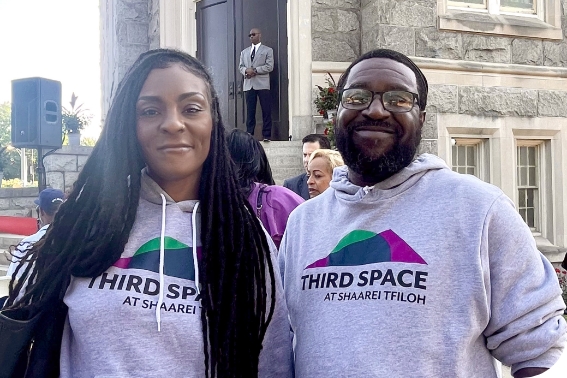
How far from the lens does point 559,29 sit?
370 inches

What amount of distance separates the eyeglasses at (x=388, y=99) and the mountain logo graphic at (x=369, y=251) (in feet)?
1.27

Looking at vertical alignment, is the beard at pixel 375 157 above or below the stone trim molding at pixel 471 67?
below

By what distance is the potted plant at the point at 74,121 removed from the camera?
12.3 m

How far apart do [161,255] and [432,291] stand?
80cm

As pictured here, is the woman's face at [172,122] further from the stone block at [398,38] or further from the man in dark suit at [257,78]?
the man in dark suit at [257,78]

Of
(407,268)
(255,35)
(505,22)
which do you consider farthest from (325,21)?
(407,268)

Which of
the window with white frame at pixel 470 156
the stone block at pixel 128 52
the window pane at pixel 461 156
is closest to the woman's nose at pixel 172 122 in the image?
the window with white frame at pixel 470 156

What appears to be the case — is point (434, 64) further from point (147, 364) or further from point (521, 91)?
point (147, 364)

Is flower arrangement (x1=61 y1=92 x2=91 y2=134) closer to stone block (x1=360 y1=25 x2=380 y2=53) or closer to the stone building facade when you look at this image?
the stone building facade

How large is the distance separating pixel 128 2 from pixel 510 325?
11.0 metres

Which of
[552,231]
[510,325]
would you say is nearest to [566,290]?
[552,231]

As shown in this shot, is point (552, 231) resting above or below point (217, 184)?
below

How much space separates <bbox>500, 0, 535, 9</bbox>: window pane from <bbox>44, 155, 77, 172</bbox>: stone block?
23.7 feet

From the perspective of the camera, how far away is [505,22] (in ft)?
29.5
